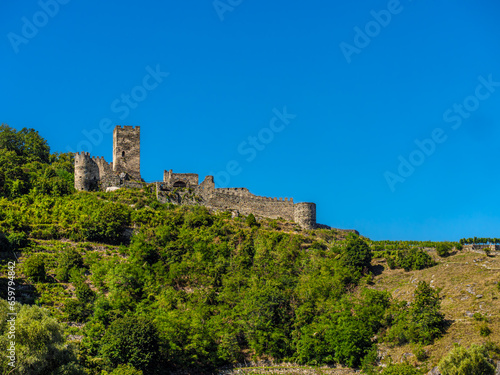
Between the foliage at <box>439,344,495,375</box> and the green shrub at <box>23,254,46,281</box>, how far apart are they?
104 feet

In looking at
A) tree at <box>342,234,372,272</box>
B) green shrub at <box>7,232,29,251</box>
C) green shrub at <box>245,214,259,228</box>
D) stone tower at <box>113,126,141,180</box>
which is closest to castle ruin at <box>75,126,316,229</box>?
stone tower at <box>113,126,141,180</box>

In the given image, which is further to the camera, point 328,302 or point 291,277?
point 291,277

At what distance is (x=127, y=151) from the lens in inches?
3233

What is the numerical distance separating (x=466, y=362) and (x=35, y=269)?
3361 cm

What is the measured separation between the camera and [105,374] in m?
45.3

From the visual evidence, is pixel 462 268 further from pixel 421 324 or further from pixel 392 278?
pixel 421 324

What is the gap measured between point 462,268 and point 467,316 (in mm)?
8154

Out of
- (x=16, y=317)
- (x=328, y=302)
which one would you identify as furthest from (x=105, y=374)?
(x=328, y=302)

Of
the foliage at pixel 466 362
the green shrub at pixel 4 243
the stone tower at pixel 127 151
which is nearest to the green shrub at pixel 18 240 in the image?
the green shrub at pixel 4 243

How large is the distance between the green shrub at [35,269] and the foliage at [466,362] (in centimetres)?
3175

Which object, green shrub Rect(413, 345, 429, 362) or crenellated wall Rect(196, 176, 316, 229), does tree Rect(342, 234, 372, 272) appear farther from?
green shrub Rect(413, 345, 429, 362)

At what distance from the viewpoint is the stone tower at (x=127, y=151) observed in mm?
81312

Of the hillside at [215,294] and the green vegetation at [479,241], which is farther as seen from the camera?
the green vegetation at [479,241]

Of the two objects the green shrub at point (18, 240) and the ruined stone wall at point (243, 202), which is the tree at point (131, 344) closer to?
the green shrub at point (18, 240)
